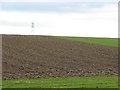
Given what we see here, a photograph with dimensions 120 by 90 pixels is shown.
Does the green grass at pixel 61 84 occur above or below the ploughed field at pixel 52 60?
below

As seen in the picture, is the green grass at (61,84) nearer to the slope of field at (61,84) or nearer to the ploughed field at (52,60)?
the slope of field at (61,84)

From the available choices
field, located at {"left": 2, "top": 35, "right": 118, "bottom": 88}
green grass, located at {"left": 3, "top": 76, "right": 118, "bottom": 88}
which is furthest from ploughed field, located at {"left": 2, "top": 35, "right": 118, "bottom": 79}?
green grass, located at {"left": 3, "top": 76, "right": 118, "bottom": 88}

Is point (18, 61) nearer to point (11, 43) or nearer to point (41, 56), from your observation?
point (41, 56)

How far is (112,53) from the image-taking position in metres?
46.1

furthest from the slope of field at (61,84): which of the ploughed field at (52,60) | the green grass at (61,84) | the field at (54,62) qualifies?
the ploughed field at (52,60)

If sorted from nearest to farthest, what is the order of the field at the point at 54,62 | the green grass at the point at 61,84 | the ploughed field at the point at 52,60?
1. the green grass at the point at 61,84
2. the field at the point at 54,62
3. the ploughed field at the point at 52,60

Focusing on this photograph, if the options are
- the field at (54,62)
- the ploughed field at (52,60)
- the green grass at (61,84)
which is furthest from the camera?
the ploughed field at (52,60)

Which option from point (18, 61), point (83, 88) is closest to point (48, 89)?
point (83, 88)

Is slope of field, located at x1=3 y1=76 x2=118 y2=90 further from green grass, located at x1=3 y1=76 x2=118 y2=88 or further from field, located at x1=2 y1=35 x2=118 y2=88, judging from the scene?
field, located at x1=2 y1=35 x2=118 y2=88

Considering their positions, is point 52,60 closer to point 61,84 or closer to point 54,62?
point 54,62

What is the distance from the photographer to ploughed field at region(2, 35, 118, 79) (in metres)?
29.3

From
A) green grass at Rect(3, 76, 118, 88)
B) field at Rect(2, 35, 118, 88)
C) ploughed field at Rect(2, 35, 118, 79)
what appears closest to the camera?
green grass at Rect(3, 76, 118, 88)

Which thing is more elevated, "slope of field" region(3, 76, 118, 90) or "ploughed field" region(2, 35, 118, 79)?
"ploughed field" region(2, 35, 118, 79)

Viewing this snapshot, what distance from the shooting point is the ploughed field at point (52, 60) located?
2928cm
